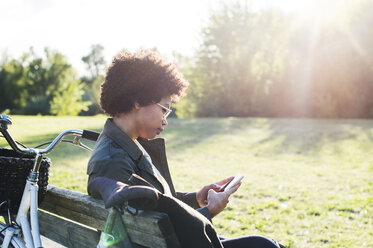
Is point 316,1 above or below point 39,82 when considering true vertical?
above

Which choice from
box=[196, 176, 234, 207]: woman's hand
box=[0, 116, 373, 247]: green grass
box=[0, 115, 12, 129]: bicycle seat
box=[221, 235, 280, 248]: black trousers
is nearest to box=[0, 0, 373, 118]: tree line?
box=[0, 116, 373, 247]: green grass

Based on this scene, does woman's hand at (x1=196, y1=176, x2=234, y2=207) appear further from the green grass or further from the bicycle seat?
the green grass

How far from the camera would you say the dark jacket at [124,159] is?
66.6 inches

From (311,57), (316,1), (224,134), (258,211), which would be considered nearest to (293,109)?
(311,57)

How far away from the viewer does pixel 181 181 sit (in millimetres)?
7102

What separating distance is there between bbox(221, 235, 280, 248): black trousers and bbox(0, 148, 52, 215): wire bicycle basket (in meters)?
1.03

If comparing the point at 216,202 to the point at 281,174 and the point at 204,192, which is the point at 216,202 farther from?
the point at 281,174

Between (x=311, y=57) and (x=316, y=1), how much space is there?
444 cm

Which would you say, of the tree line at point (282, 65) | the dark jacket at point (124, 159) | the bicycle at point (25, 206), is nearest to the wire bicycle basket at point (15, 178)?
the bicycle at point (25, 206)

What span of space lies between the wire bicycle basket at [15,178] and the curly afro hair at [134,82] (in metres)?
0.51

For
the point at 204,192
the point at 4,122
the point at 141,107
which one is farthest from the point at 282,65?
the point at 4,122

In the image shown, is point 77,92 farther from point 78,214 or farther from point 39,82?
point 78,214

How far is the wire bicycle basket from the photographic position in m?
2.07

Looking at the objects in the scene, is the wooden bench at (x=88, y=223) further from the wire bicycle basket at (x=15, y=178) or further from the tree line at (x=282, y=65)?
the tree line at (x=282, y=65)
